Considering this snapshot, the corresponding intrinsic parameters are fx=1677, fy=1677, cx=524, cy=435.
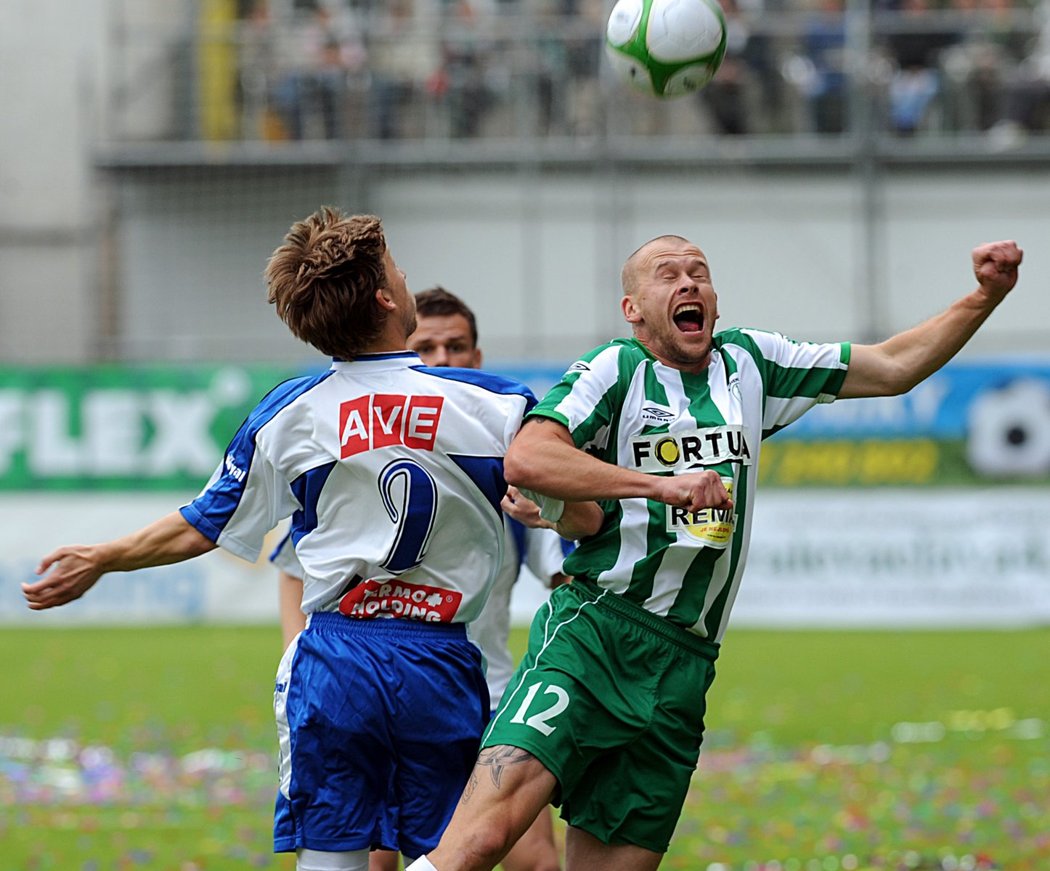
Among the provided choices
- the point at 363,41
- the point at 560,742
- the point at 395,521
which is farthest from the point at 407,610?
the point at 363,41

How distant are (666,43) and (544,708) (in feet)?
7.86

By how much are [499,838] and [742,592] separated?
13.3 m

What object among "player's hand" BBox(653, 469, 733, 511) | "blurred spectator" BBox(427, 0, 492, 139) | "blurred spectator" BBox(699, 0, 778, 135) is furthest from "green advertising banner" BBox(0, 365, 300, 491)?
"player's hand" BBox(653, 469, 733, 511)

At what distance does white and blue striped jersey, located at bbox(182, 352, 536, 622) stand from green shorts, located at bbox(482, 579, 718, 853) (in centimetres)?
30

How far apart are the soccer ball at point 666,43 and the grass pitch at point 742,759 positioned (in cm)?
340

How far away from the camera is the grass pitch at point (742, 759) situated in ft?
24.8

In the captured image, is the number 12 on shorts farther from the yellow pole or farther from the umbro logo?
the yellow pole

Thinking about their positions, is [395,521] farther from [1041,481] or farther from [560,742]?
[1041,481]

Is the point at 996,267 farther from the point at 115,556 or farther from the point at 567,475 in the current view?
the point at 115,556

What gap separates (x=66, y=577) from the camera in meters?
4.50

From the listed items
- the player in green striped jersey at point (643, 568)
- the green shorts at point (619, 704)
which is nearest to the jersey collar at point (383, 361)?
the player in green striped jersey at point (643, 568)

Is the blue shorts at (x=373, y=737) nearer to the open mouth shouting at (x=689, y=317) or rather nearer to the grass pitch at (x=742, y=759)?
the open mouth shouting at (x=689, y=317)

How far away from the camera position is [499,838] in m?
4.30

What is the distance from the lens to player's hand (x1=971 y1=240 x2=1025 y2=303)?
480 cm
